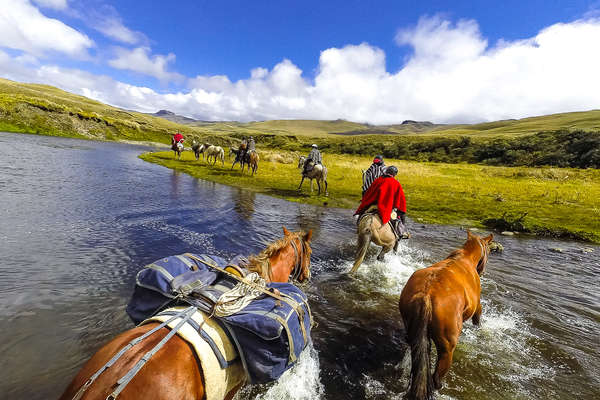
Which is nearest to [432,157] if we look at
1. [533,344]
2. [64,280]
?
[533,344]

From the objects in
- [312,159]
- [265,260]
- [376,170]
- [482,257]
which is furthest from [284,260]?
[312,159]

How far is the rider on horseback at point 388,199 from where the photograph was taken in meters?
7.87

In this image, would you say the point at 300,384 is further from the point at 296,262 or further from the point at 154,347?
the point at 154,347

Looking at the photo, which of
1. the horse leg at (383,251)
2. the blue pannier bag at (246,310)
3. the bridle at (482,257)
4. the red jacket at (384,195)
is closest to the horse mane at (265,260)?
the blue pannier bag at (246,310)

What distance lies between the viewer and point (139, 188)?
657 inches

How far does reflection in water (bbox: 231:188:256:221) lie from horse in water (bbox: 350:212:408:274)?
21.0 ft

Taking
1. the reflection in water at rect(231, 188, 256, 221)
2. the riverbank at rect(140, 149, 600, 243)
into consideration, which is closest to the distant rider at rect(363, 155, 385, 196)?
the reflection in water at rect(231, 188, 256, 221)

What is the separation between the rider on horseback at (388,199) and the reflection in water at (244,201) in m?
6.41

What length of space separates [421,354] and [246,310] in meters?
2.63

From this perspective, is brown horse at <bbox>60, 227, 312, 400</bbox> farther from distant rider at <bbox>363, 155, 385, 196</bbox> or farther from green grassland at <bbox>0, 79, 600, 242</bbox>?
green grassland at <bbox>0, 79, 600, 242</bbox>

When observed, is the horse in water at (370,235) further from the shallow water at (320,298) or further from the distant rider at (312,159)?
the distant rider at (312,159)

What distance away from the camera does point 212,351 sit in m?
2.39

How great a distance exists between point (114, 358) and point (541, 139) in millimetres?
77557

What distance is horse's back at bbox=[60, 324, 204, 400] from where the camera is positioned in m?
1.90
